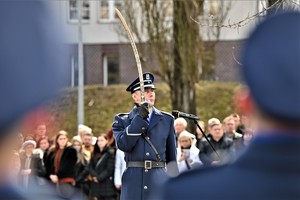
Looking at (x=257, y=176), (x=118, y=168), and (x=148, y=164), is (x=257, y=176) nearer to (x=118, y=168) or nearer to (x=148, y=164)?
(x=148, y=164)

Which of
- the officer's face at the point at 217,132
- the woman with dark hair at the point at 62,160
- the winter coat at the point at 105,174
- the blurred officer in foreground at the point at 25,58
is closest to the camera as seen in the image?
the blurred officer in foreground at the point at 25,58

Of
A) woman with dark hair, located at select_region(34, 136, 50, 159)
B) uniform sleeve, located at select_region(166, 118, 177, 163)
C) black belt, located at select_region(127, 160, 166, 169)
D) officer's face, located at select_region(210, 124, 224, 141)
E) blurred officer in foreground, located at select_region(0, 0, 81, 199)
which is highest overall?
blurred officer in foreground, located at select_region(0, 0, 81, 199)

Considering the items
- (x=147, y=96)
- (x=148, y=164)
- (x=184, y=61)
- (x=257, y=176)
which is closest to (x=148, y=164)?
(x=148, y=164)

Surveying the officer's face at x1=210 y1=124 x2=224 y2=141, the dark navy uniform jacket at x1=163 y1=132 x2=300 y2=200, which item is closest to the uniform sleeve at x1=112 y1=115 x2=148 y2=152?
the officer's face at x1=210 y1=124 x2=224 y2=141

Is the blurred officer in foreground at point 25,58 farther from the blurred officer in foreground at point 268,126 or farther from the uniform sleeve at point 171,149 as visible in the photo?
the uniform sleeve at point 171,149

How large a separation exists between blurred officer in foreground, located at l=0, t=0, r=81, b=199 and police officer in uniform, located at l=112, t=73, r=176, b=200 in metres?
6.58

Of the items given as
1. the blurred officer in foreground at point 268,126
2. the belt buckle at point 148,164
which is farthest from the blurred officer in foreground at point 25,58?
the belt buckle at point 148,164

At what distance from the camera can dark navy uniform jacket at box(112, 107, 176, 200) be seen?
9.45 metres

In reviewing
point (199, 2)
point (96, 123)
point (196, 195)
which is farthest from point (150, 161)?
point (96, 123)

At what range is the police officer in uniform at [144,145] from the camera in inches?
369

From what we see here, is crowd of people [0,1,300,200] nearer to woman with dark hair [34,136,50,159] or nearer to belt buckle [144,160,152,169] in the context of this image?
belt buckle [144,160,152,169]

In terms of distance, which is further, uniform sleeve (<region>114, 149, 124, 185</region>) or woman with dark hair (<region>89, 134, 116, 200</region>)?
woman with dark hair (<region>89, 134, 116, 200</region>)

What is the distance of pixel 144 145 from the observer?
376 inches

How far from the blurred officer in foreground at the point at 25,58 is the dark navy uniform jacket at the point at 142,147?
6620 millimetres
